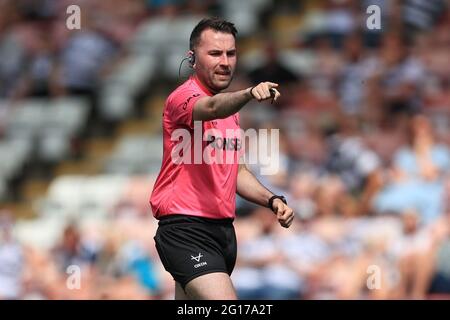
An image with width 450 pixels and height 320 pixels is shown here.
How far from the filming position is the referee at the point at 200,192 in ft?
20.2

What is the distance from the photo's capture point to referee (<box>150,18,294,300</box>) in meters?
6.17

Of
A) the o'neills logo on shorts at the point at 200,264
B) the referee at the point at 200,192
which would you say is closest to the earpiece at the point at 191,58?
the referee at the point at 200,192

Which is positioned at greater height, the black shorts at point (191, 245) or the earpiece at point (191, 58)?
the earpiece at point (191, 58)

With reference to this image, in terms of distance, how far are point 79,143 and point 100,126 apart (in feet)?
1.02

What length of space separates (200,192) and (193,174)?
10 cm

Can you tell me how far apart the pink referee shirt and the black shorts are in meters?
0.05

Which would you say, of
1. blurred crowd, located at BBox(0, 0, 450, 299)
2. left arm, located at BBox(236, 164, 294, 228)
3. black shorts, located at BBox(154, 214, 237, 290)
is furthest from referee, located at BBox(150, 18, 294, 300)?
blurred crowd, located at BBox(0, 0, 450, 299)

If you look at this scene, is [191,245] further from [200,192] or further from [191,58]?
[191,58]

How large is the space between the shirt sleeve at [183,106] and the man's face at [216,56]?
150mm

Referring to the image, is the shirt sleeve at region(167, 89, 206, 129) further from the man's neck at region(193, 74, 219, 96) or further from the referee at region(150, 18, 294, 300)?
the man's neck at region(193, 74, 219, 96)

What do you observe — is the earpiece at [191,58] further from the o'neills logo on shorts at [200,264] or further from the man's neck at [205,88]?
the o'neills logo on shorts at [200,264]

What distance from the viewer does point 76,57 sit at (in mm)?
13367
